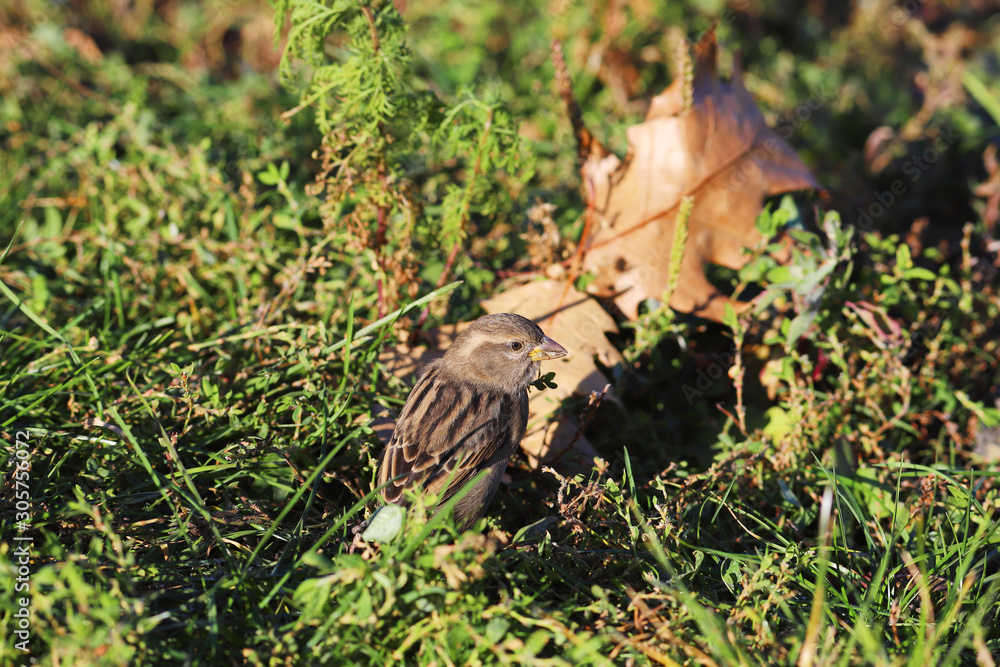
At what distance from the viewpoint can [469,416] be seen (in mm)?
3682

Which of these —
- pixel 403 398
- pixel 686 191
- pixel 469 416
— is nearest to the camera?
pixel 469 416

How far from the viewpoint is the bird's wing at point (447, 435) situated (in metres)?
3.44

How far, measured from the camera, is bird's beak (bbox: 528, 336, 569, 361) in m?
3.87

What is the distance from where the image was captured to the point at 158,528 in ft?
10.9

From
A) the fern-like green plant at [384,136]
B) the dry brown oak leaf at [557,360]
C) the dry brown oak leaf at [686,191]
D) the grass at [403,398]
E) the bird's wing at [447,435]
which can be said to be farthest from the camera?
the dry brown oak leaf at [686,191]

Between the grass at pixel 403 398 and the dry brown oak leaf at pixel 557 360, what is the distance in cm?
13

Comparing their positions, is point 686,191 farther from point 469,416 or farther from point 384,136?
point 469,416

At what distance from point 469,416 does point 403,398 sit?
1.83 ft

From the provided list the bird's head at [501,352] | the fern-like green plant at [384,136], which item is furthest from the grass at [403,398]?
the bird's head at [501,352]

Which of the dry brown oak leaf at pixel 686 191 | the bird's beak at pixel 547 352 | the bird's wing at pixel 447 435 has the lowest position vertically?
the bird's wing at pixel 447 435

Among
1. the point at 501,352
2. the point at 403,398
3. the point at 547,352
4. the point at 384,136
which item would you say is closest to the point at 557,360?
the point at 547,352

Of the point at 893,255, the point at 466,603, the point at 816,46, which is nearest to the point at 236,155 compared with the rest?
the point at 466,603

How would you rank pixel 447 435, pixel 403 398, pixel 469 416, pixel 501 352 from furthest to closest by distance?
pixel 403 398
pixel 501 352
pixel 469 416
pixel 447 435

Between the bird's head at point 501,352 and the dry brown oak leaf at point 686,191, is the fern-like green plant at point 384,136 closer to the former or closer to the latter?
the bird's head at point 501,352
